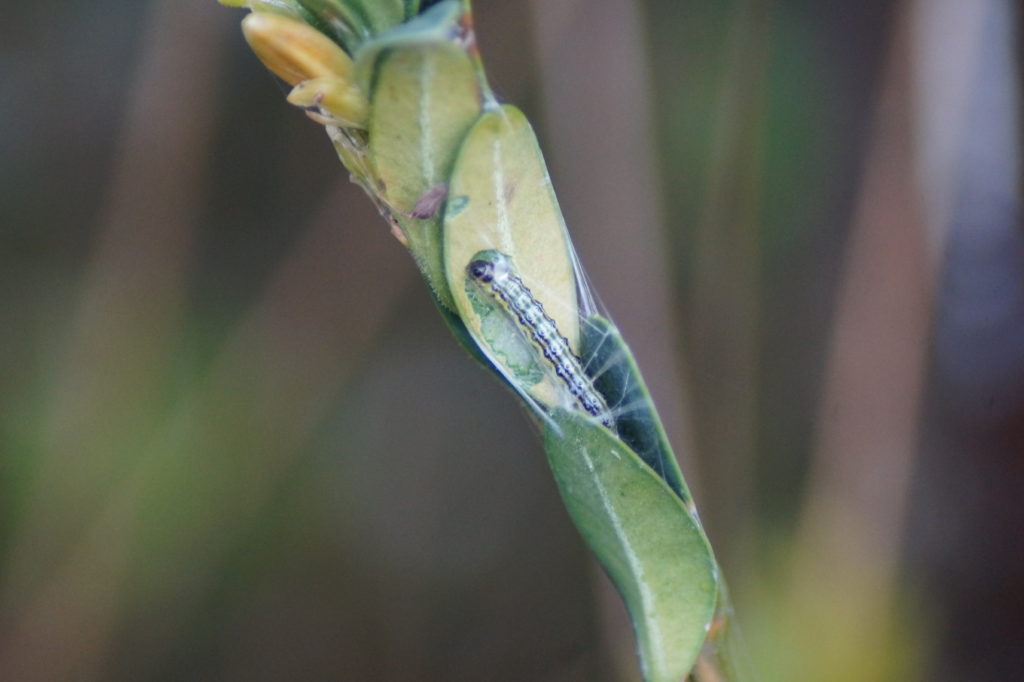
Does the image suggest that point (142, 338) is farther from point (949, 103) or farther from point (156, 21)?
point (949, 103)

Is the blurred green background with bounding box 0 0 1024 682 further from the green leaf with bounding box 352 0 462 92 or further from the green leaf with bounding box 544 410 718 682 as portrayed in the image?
the green leaf with bounding box 352 0 462 92

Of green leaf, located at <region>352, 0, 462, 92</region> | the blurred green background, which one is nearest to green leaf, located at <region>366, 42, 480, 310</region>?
green leaf, located at <region>352, 0, 462, 92</region>

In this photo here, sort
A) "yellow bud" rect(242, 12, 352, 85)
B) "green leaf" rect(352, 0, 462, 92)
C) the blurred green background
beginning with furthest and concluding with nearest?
the blurred green background
"yellow bud" rect(242, 12, 352, 85)
"green leaf" rect(352, 0, 462, 92)

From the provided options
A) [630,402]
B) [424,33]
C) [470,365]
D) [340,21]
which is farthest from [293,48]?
[470,365]

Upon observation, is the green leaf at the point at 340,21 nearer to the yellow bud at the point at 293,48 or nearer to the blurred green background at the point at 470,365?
the yellow bud at the point at 293,48

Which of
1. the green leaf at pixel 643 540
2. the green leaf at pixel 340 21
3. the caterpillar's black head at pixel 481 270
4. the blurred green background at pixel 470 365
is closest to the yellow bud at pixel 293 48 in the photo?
the green leaf at pixel 340 21

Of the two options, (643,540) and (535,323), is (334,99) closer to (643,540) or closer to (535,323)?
(535,323)
